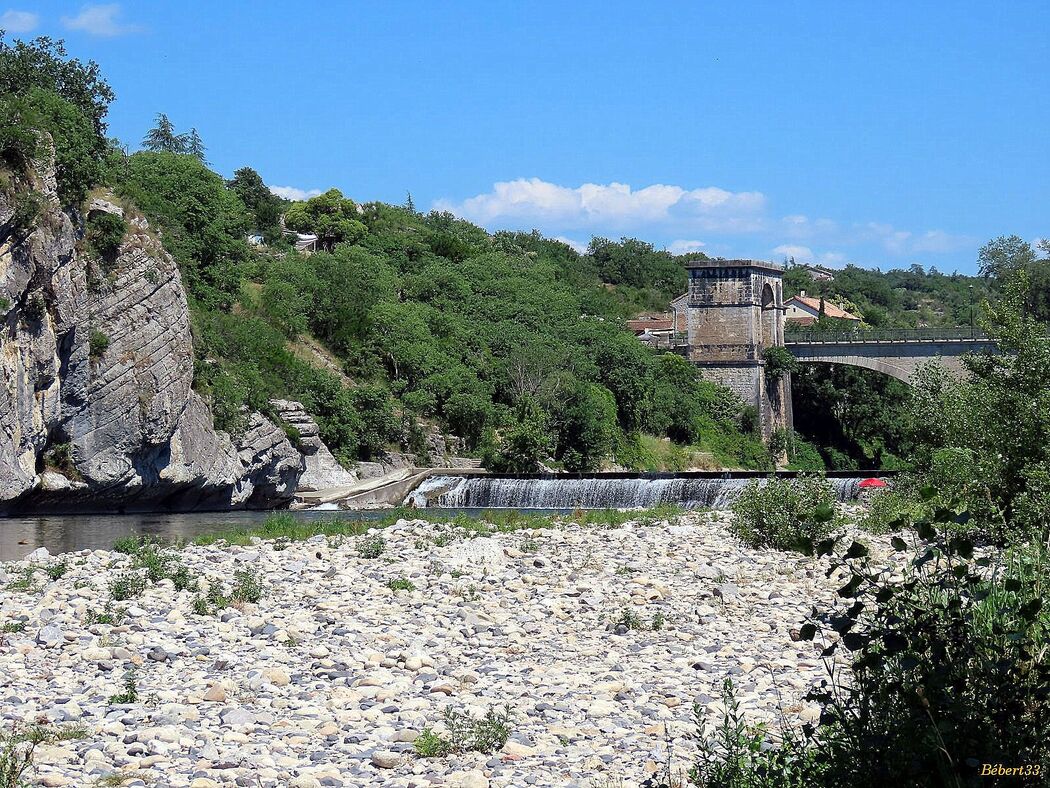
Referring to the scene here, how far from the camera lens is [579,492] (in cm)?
3612

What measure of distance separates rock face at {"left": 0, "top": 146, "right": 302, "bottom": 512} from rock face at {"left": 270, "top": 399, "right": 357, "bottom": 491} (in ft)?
11.0

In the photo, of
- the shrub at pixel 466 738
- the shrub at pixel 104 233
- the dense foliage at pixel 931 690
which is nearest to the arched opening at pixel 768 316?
the shrub at pixel 104 233

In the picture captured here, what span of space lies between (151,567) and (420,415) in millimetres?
34895

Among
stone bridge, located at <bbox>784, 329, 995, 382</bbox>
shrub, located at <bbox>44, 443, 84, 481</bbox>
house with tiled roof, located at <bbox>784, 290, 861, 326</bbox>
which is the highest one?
house with tiled roof, located at <bbox>784, 290, 861, 326</bbox>

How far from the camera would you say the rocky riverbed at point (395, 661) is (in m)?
8.10

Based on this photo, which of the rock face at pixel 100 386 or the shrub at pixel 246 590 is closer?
the shrub at pixel 246 590

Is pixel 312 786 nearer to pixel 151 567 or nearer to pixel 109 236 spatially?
pixel 151 567

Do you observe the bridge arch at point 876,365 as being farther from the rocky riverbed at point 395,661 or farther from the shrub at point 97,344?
the rocky riverbed at point 395,661

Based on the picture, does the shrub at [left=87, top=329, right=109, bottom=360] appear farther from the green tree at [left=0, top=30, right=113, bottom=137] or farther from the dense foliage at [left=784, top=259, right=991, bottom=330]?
the dense foliage at [left=784, top=259, right=991, bottom=330]

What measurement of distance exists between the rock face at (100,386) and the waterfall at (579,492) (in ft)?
19.5

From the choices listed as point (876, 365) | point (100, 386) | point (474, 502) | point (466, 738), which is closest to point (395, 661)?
point (466, 738)

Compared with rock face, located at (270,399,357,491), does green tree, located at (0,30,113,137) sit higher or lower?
higher

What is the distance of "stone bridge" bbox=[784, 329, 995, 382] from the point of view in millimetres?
62844

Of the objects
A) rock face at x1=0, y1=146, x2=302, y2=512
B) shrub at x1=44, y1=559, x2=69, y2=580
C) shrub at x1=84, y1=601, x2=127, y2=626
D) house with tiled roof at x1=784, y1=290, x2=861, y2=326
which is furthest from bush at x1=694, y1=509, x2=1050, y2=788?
house with tiled roof at x1=784, y1=290, x2=861, y2=326
